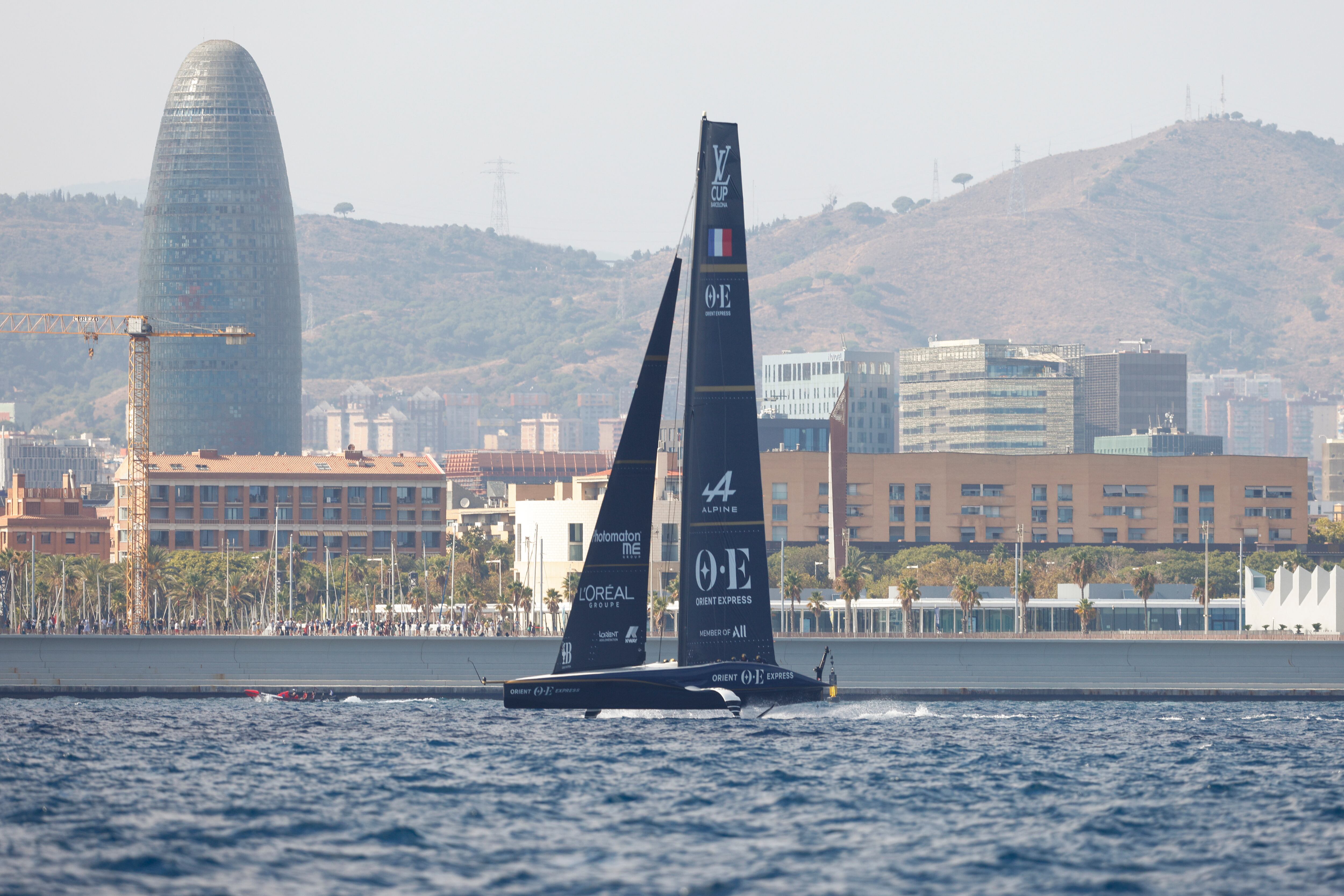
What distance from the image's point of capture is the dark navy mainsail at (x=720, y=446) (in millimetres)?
65750

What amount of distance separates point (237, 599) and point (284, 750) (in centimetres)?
12019

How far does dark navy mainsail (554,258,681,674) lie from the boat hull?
2.94ft

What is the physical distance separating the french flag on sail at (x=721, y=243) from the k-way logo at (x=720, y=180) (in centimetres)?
80

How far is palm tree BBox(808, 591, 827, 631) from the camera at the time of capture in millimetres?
147000

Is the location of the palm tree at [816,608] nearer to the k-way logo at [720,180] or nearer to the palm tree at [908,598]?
the palm tree at [908,598]

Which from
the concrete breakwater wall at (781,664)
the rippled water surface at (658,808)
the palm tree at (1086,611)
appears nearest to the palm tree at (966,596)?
the palm tree at (1086,611)

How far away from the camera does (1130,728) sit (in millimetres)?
85250

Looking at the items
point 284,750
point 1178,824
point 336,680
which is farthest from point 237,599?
point 1178,824

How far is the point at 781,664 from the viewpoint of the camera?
119 metres

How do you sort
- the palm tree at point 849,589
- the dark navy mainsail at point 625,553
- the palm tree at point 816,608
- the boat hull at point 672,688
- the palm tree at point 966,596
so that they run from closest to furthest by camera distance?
1. the boat hull at point 672,688
2. the dark navy mainsail at point 625,553
3. the palm tree at point 849,589
4. the palm tree at point 816,608
5. the palm tree at point 966,596

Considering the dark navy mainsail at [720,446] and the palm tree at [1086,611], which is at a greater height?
the dark navy mainsail at [720,446]

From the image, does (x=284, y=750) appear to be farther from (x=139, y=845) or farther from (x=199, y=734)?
(x=139, y=845)

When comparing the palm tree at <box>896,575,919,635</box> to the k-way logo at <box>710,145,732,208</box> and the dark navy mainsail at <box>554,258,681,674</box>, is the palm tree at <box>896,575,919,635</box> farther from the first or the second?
the k-way logo at <box>710,145,732,208</box>

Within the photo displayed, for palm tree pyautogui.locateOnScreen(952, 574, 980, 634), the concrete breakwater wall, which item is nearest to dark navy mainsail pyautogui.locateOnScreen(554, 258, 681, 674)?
the concrete breakwater wall
